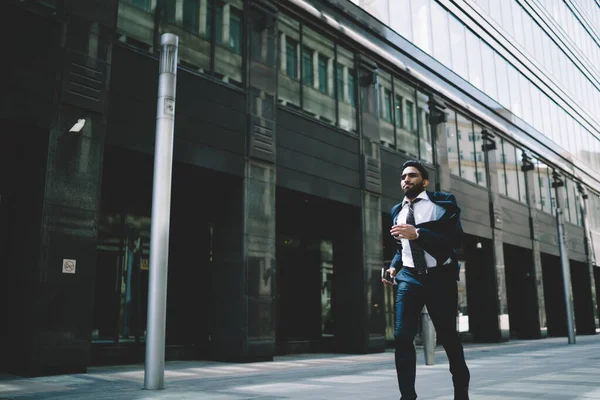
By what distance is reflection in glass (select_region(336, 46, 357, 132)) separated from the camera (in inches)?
628

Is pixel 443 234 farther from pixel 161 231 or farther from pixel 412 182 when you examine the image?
pixel 161 231

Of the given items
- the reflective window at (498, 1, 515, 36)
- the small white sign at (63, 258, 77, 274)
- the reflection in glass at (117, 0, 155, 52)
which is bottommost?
the small white sign at (63, 258, 77, 274)

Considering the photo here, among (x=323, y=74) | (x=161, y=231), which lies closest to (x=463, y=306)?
(x=323, y=74)

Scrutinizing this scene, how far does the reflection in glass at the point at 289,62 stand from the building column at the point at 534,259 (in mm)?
16407

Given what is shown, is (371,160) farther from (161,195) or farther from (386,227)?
(161,195)

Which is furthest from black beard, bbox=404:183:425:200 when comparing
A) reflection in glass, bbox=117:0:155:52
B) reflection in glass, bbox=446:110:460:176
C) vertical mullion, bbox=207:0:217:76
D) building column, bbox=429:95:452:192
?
reflection in glass, bbox=446:110:460:176

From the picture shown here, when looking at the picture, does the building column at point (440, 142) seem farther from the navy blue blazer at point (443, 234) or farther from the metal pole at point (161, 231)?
the navy blue blazer at point (443, 234)

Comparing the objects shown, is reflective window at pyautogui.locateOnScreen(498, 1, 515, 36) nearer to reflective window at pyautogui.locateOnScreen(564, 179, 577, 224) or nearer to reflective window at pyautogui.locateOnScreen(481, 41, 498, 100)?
reflective window at pyautogui.locateOnScreen(481, 41, 498, 100)

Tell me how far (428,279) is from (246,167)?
344 inches

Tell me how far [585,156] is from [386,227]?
23.5 m

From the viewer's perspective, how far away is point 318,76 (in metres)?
15.4

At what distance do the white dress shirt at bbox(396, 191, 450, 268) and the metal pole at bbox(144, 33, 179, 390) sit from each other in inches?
145

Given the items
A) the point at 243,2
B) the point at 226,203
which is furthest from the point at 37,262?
the point at 243,2

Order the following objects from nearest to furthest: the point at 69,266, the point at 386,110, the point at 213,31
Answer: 1. the point at 69,266
2. the point at 213,31
3. the point at 386,110
